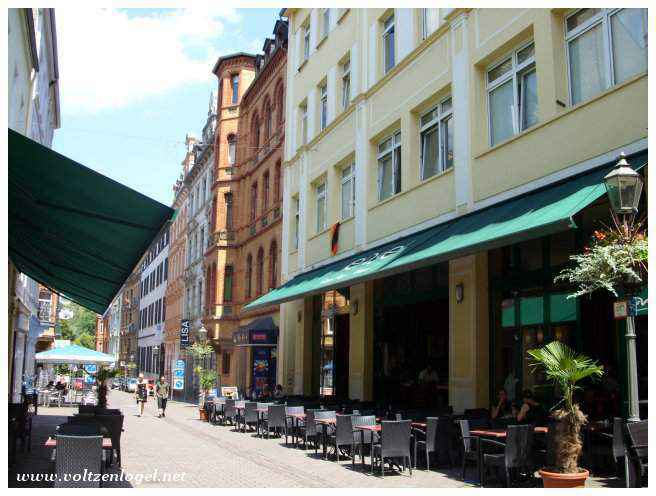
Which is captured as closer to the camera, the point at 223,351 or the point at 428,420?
the point at 428,420

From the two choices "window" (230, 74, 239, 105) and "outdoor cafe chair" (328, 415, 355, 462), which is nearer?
"outdoor cafe chair" (328, 415, 355, 462)

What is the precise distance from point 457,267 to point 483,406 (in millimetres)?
2859

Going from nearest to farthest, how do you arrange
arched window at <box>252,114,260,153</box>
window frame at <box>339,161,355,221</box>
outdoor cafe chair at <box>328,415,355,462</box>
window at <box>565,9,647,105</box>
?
window at <box>565,9,647,105</box>, outdoor cafe chair at <box>328,415,355,462</box>, window frame at <box>339,161,355,221</box>, arched window at <box>252,114,260,153</box>

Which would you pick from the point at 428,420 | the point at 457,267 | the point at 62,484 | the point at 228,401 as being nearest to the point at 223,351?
the point at 228,401

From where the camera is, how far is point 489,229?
11336 mm

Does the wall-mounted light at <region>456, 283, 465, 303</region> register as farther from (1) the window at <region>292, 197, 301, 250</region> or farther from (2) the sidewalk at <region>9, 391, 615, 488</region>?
(1) the window at <region>292, 197, 301, 250</region>

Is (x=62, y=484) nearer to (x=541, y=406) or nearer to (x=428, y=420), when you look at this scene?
(x=428, y=420)

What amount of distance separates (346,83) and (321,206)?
13.7ft

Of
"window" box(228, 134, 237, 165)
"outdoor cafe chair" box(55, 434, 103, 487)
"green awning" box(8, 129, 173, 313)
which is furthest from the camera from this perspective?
"window" box(228, 134, 237, 165)

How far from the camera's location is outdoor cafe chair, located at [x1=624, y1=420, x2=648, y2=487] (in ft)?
26.3

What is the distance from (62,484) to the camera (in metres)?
7.89

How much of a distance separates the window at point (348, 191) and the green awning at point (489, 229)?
3.45m

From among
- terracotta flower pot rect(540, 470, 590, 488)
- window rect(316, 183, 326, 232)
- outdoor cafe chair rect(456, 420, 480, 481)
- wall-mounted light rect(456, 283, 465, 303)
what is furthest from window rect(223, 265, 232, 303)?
terracotta flower pot rect(540, 470, 590, 488)

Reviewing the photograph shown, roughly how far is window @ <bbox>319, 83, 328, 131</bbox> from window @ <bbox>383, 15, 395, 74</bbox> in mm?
4404
